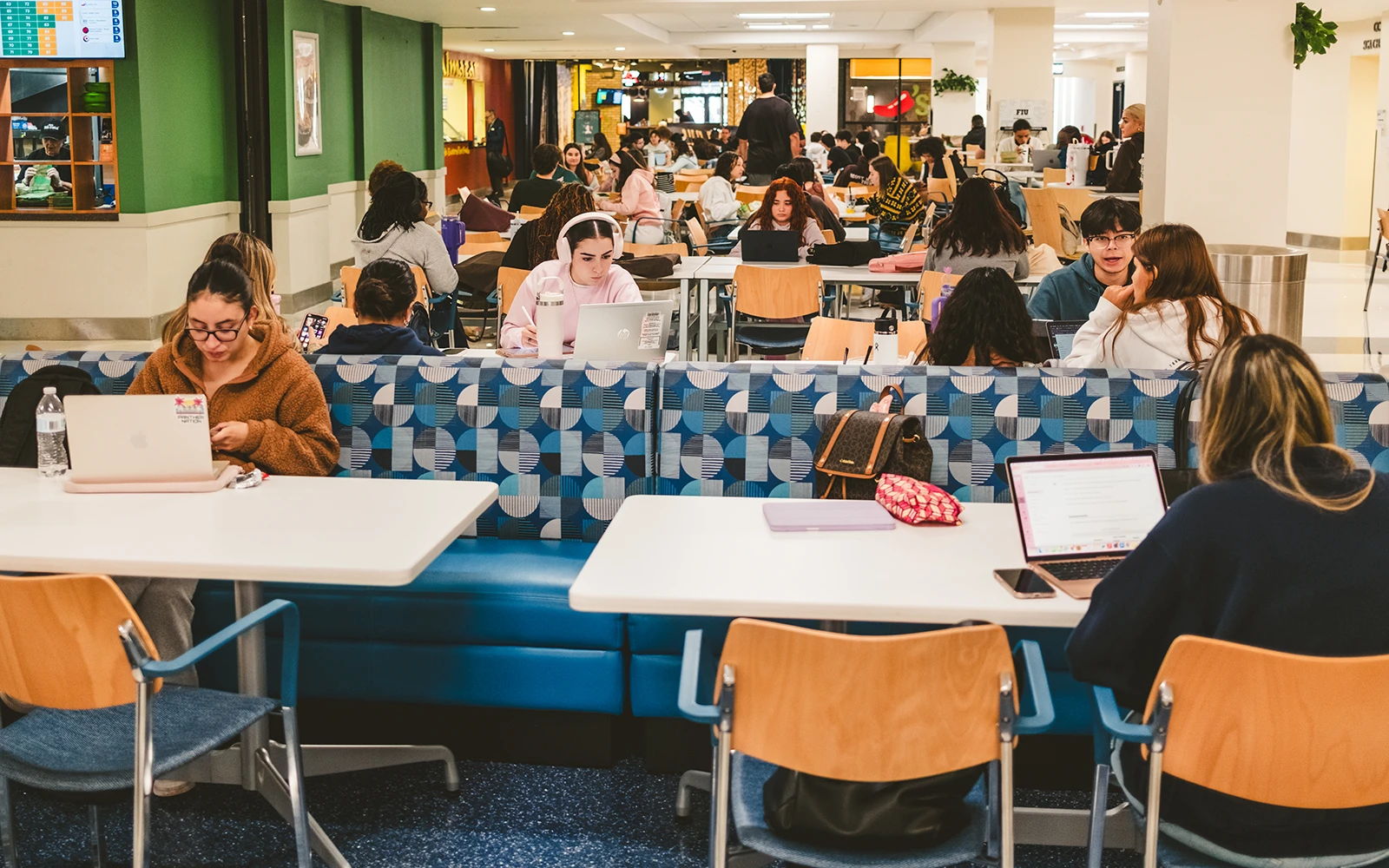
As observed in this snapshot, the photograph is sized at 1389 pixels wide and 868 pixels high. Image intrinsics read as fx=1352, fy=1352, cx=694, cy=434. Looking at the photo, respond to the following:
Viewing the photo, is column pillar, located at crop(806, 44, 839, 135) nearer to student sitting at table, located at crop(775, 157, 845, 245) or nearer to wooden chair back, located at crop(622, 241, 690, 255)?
student sitting at table, located at crop(775, 157, 845, 245)

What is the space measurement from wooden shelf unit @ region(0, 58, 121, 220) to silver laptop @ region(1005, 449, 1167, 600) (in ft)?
25.0

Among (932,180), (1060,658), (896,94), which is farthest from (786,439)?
(896,94)

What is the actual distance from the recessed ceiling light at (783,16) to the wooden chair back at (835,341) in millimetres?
11616

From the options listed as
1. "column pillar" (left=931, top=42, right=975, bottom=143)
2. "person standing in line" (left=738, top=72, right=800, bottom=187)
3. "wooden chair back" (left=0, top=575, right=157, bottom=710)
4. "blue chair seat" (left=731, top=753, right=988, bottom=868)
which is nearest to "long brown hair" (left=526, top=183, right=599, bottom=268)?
"wooden chair back" (left=0, top=575, right=157, bottom=710)

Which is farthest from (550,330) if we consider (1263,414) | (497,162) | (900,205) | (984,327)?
(497,162)

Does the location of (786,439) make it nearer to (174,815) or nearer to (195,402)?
(195,402)

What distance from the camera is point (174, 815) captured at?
296cm

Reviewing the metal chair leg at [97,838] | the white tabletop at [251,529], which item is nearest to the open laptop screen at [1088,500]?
the white tabletop at [251,529]

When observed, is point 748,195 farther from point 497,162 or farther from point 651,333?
point 651,333

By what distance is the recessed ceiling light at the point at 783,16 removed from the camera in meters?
15.5

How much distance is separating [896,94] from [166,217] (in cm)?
2194

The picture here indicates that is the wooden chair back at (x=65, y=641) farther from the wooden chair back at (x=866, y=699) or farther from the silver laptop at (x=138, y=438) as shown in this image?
the wooden chair back at (x=866, y=699)

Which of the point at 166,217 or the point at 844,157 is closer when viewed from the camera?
the point at 166,217

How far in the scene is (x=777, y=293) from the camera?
21.6 feet
